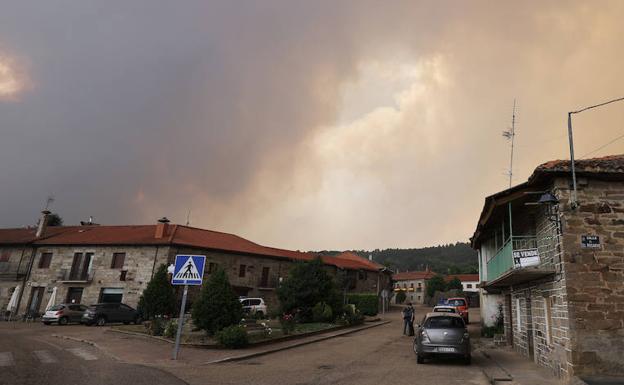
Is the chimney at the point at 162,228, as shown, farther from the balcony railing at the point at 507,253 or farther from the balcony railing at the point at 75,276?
the balcony railing at the point at 507,253

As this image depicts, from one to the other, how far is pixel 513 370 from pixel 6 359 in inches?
Result: 557

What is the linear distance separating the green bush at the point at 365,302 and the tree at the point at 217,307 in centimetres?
2355

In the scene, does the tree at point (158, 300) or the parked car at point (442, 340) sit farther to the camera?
the tree at point (158, 300)

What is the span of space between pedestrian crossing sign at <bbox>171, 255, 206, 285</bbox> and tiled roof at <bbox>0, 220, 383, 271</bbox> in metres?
19.3

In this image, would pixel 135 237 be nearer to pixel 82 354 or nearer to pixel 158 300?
pixel 158 300

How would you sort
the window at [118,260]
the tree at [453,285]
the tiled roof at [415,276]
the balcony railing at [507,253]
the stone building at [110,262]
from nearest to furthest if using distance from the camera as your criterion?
the balcony railing at [507,253]
the stone building at [110,262]
the window at [118,260]
the tree at [453,285]
the tiled roof at [415,276]

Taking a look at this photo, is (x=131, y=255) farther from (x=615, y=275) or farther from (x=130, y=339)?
(x=615, y=275)

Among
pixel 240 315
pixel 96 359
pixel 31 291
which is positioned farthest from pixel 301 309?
pixel 31 291

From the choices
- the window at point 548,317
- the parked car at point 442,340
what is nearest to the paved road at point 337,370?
the parked car at point 442,340

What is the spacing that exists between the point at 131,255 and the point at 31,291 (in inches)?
397

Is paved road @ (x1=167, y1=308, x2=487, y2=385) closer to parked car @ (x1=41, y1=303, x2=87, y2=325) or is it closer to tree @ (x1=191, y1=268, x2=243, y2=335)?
tree @ (x1=191, y1=268, x2=243, y2=335)

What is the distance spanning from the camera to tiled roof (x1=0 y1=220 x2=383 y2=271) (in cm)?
3319

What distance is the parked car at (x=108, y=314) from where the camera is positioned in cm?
2442

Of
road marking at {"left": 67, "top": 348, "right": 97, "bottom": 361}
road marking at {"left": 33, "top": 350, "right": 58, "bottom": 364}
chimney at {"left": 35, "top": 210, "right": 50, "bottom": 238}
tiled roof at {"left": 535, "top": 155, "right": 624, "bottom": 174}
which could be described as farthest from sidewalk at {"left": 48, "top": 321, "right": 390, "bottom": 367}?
chimney at {"left": 35, "top": 210, "right": 50, "bottom": 238}
